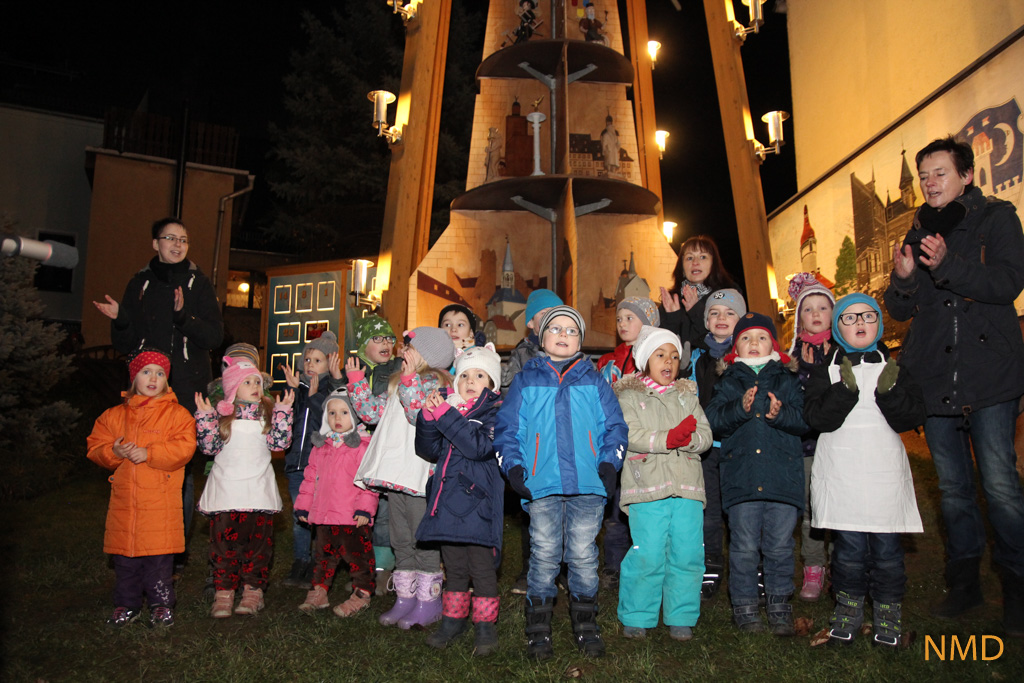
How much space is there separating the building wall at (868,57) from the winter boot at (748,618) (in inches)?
302

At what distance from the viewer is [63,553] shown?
5.53 meters

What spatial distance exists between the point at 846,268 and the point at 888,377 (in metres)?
10.3

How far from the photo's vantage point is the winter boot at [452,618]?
11.5 feet

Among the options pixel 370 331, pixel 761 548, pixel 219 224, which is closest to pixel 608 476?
pixel 761 548

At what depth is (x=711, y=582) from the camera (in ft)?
13.8

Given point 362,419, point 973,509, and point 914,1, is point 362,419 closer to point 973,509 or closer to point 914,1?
point 973,509

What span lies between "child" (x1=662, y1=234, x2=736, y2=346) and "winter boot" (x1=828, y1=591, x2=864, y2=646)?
1782 mm

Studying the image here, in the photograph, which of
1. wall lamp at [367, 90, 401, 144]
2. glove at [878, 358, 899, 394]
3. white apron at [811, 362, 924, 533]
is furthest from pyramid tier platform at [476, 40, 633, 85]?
glove at [878, 358, 899, 394]

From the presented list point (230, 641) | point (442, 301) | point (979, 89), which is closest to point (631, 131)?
point (442, 301)

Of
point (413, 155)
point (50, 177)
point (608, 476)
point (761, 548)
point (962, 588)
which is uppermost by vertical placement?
point (50, 177)

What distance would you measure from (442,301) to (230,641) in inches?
198

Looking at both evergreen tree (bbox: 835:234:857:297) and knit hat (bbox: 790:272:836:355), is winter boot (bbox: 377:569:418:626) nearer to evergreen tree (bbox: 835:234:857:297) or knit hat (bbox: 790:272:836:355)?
knit hat (bbox: 790:272:836:355)

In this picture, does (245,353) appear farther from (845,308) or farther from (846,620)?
(846,620)

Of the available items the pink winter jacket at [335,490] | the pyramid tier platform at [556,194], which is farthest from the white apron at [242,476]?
the pyramid tier platform at [556,194]
